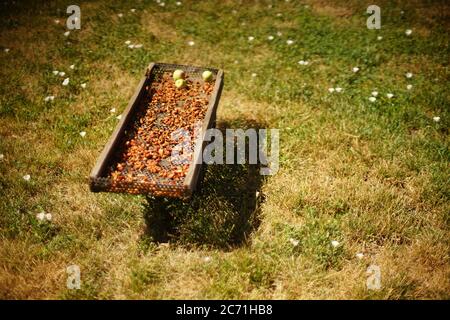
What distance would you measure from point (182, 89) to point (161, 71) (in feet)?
1.49

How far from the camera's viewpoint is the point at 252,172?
4.26m

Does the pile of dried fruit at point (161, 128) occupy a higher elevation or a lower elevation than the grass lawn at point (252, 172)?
higher

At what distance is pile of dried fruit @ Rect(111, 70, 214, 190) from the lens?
3.16m

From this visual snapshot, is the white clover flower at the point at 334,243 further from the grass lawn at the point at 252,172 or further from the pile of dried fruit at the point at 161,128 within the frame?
the pile of dried fruit at the point at 161,128

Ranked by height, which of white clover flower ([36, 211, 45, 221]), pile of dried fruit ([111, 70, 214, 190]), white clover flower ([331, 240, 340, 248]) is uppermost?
pile of dried fruit ([111, 70, 214, 190])

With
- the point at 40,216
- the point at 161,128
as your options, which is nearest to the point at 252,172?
the point at 161,128

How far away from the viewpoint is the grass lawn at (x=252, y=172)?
126 inches

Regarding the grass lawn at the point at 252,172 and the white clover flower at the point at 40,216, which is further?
the white clover flower at the point at 40,216

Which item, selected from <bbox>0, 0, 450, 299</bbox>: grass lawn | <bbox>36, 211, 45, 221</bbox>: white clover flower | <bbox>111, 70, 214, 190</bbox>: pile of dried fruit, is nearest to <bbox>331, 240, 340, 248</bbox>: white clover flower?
<bbox>0, 0, 450, 299</bbox>: grass lawn

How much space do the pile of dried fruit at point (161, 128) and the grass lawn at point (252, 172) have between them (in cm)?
49

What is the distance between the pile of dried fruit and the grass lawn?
49 cm

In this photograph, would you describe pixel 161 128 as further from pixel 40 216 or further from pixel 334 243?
pixel 334 243

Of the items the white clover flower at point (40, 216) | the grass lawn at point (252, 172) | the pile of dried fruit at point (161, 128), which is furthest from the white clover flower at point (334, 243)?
the white clover flower at point (40, 216)

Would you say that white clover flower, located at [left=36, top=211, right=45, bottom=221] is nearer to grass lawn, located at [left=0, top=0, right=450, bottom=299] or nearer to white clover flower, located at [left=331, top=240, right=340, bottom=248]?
grass lawn, located at [left=0, top=0, right=450, bottom=299]
